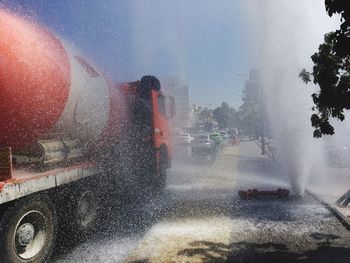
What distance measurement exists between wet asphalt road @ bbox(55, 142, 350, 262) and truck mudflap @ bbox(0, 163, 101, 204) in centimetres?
130

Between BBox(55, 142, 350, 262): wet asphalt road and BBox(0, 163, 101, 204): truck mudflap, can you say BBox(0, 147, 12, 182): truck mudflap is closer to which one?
BBox(0, 163, 101, 204): truck mudflap

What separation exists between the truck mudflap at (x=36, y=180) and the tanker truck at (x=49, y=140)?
0.01 meters

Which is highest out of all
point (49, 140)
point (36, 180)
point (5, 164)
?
point (49, 140)

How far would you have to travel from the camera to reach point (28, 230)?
19.2 ft

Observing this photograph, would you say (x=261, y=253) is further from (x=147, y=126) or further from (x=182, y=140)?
(x=182, y=140)

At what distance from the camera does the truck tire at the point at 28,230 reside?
530 cm

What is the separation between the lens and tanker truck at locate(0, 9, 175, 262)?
572 centimetres

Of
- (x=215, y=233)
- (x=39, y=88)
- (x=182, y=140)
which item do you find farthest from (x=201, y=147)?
(x=39, y=88)

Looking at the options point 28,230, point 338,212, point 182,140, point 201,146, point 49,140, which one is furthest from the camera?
point 182,140

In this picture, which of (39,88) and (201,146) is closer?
(39,88)

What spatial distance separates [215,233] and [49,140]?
3.67 metres

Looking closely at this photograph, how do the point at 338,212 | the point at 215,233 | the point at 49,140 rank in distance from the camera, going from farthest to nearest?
the point at 338,212 → the point at 215,233 → the point at 49,140

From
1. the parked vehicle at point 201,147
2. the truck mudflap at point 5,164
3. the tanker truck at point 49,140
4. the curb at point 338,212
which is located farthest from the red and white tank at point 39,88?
A: the parked vehicle at point 201,147

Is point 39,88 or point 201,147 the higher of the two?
point 39,88
